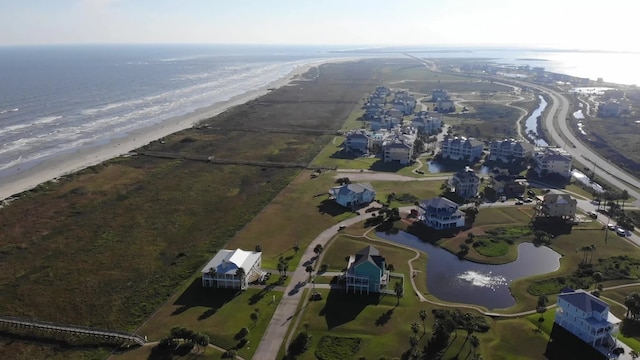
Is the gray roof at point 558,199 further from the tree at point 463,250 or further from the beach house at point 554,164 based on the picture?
the beach house at point 554,164

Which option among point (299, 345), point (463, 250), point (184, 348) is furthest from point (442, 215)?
point (184, 348)

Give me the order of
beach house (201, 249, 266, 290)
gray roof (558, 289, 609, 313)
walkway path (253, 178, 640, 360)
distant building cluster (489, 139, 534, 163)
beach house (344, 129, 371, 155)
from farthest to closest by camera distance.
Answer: beach house (344, 129, 371, 155) < distant building cluster (489, 139, 534, 163) < beach house (201, 249, 266, 290) < gray roof (558, 289, 609, 313) < walkway path (253, 178, 640, 360)

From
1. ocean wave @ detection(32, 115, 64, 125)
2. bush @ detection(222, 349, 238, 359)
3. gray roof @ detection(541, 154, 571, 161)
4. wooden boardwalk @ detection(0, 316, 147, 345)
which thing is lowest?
wooden boardwalk @ detection(0, 316, 147, 345)

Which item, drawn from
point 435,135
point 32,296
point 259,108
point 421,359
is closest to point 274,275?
point 421,359

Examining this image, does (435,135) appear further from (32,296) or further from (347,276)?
(32,296)

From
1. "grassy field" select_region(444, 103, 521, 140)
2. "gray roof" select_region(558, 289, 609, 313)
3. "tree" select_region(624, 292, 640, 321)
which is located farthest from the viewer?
"grassy field" select_region(444, 103, 521, 140)

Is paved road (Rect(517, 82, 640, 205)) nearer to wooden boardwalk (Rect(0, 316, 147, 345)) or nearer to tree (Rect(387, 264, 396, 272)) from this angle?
tree (Rect(387, 264, 396, 272))

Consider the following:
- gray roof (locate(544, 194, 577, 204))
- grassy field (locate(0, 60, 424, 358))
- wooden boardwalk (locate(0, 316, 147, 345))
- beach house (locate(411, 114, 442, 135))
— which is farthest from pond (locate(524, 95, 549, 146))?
wooden boardwalk (locate(0, 316, 147, 345))
